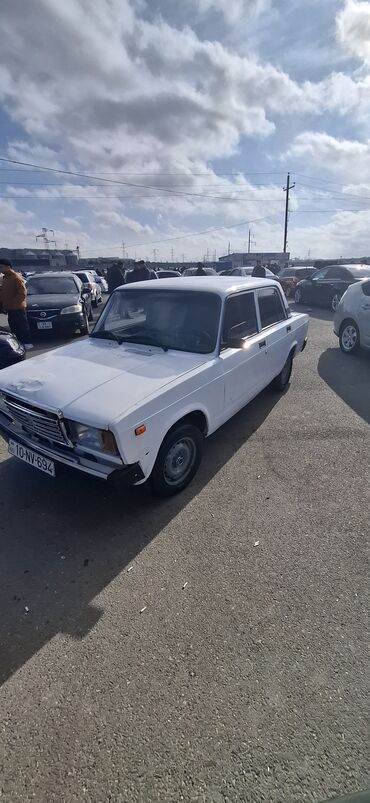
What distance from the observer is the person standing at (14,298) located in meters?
7.21

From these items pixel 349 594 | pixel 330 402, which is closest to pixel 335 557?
pixel 349 594

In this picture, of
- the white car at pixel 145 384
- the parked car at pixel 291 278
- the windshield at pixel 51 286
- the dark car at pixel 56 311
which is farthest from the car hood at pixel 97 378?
the parked car at pixel 291 278

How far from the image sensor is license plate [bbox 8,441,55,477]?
269 centimetres

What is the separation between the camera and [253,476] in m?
3.43

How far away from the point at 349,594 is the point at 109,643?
4.81 ft

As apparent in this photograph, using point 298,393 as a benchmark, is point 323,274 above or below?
above

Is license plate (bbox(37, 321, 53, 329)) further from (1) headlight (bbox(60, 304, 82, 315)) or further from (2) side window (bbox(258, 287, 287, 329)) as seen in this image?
(2) side window (bbox(258, 287, 287, 329))

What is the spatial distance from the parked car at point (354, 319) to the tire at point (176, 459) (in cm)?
519

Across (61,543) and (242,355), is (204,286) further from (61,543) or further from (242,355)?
(61,543)

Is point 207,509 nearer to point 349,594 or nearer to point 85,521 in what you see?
point 85,521

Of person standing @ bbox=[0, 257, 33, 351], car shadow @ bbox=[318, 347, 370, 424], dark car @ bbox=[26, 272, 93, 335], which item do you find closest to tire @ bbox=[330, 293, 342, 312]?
car shadow @ bbox=[318, 347, 370, 424]

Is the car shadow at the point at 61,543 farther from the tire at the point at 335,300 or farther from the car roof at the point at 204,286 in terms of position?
the tire at the point at 335,300

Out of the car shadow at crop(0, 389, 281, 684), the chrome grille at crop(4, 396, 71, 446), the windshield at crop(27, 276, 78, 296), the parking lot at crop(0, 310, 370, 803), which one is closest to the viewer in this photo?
the parking lot at crop(0, 310, 370, 803)

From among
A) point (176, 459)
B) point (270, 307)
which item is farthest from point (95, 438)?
point (270, 307)
